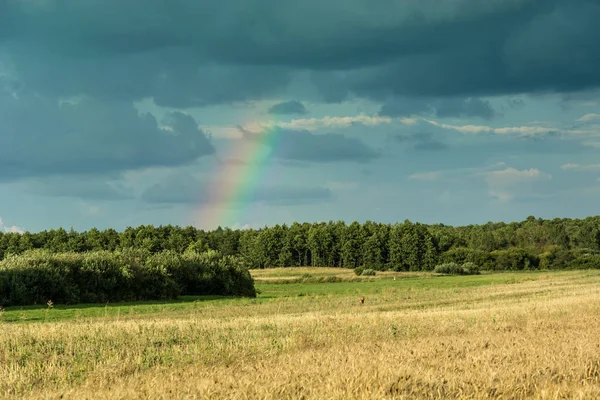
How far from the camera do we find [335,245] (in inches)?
7121

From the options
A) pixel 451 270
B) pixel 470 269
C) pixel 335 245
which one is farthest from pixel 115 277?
pixel 335 245

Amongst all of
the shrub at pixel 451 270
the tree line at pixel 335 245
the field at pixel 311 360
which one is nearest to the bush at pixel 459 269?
the shrub at pixel 451 270

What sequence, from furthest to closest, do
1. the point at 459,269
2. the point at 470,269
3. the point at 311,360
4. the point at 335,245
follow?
the point at 335,245, the point at 470,269, the point at 459,269, the point at 311,360

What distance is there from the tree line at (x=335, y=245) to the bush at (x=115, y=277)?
66534 mm

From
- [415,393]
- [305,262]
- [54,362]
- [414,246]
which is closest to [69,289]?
[54,362]

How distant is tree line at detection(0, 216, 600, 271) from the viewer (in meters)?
151

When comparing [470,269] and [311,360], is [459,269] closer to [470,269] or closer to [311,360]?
[470,269]

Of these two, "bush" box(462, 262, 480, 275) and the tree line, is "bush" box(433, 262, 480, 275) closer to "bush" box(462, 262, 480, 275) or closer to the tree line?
"bush" box(462, 262, 480, 275)

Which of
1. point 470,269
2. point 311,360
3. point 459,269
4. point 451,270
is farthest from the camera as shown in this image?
point 470,269

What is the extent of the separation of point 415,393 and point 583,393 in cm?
264

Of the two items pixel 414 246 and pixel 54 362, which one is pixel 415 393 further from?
pixel 414 246

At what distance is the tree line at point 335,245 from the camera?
151125 millimetres

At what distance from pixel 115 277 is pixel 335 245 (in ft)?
395

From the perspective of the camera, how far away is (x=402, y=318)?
23.6 meters
